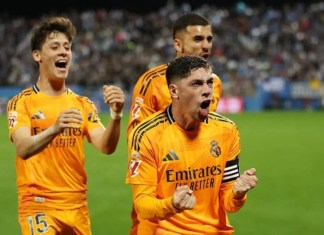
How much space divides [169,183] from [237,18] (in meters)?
30.4

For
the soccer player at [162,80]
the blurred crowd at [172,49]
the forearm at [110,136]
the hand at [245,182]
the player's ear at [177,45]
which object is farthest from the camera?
the blurred crowd at [172,49]

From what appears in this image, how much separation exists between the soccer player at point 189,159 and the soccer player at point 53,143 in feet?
1.55

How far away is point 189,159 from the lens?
4.32 m

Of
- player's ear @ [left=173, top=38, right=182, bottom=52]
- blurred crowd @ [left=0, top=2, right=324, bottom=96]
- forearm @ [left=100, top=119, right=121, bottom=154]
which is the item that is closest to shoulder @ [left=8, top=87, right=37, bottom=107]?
forearm @ [left=100, top=119, right=121, bottom=154]

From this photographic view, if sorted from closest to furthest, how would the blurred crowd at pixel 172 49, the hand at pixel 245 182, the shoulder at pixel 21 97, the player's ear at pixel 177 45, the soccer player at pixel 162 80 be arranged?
1. the hand at pixel 245 182
2. the shoulder at pixel 21 97
3. the soccer player at pixel 162 80
4. the player's ear at pixel 177 45
5. the blurred crowd at pixel 172 49

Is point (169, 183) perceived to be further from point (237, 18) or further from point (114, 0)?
point (114, 0)

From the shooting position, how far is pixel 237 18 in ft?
111

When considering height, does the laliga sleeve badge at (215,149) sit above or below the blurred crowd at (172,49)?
below

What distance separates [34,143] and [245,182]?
148cm

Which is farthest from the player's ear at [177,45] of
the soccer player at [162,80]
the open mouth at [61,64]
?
the open mouth at [61,64]

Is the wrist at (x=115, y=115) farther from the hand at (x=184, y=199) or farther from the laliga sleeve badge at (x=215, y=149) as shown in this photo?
the hand at (x=184, y=199)

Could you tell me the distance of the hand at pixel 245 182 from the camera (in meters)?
4.03

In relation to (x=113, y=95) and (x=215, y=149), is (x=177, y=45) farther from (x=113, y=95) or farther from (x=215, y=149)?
(x=215, y=149)

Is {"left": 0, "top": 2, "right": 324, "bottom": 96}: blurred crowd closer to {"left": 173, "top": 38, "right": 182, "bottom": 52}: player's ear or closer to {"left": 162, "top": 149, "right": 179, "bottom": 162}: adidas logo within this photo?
{"left": 173, "top": 38, "right": 182, "bottom": 52}: player's ear
